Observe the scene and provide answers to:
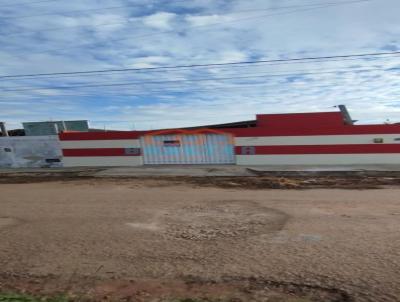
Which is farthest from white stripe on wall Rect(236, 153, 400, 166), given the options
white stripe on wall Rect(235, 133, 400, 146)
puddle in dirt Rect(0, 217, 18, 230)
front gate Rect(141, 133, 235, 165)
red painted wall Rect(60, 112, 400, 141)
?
puddle in dirt Rect(0, 217, 18, 230)

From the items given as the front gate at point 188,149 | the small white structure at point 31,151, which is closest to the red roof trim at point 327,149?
the front gate at point 188,149

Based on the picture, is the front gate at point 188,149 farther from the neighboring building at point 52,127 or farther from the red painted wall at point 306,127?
the neighboring building at point 52,127

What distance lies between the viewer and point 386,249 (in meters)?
5.83

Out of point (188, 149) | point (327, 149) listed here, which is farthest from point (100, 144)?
point (327, 149)

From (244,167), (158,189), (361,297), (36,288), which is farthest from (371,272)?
(244,167)

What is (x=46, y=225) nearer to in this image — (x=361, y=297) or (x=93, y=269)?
(x=93, y=269)

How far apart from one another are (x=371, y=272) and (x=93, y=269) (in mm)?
3349

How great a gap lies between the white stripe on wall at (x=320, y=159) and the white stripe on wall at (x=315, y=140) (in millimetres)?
618

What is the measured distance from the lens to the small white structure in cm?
2259

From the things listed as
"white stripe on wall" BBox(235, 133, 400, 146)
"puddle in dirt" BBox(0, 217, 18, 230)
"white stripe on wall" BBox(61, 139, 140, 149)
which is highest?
"white stripe on wall" BBox(61, 139, 140, 149)

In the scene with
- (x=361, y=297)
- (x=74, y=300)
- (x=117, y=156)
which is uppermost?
(x=117, y=156)

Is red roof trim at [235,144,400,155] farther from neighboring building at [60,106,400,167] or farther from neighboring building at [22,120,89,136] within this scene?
neighboring building at [22,120,89,136]

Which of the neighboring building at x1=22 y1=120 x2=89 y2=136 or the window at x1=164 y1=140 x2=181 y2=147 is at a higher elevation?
the neighboring building at x1=22 y1=120 x2=89 y2=136

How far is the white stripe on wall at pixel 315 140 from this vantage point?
65.1 feet
